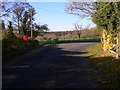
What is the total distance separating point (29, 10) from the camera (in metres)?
37.0

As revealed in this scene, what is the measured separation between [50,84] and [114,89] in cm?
230

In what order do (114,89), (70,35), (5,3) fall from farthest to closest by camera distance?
(70,35) → (5,3) → (114,89)

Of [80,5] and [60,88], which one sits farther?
[80,5]

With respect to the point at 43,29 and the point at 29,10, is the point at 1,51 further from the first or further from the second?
the point at 43,29

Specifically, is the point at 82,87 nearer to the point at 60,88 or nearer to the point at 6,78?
the point at 60,88

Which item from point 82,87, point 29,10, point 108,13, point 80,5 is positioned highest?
point 29,10

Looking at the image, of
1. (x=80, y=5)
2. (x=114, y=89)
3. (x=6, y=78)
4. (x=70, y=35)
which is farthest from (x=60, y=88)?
(x=70, y=35)

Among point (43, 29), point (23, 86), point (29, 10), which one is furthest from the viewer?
point (43, 29)

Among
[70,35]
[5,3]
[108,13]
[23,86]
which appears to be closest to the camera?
[23,86]

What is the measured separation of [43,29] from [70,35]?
101 ft

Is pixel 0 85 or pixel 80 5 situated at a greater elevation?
pixel 80 5

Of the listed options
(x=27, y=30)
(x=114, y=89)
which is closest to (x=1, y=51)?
(x=114, y=89)

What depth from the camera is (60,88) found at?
20.1ft

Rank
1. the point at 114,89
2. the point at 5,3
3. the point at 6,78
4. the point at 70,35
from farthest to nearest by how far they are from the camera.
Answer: the point at 70,35 < the point at 5,3 < the point at 6,78 < the point at 114,89
